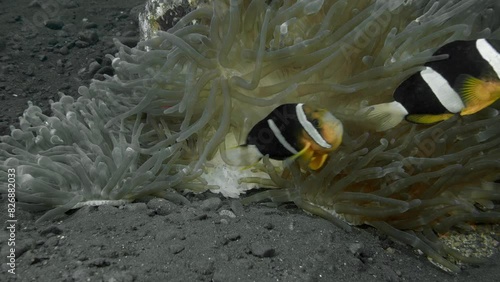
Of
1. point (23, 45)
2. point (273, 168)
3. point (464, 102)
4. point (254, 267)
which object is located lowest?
point (254, 267)

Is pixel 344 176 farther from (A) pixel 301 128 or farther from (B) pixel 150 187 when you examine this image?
(B) pixel 150 187

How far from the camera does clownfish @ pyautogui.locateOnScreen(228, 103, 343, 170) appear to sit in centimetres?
165

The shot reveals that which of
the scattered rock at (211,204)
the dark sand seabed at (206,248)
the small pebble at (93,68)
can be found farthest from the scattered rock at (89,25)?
the scattered rock at (211,204)

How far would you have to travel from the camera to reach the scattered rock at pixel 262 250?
1.52m

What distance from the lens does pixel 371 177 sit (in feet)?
5.92

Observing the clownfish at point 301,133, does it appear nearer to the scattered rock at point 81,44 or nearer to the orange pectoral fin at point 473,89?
the orange pectoral fin at point 473,89

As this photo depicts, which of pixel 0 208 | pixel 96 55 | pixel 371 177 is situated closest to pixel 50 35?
pixel 96 55

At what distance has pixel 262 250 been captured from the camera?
5.01 feet

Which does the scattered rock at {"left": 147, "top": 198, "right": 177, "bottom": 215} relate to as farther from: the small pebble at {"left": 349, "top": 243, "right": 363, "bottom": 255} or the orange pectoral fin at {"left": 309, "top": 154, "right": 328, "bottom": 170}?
the small pebble at {"left": 349, "top": 243, "right": 363, "bottom": 255}

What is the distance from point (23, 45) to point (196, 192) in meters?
3.14

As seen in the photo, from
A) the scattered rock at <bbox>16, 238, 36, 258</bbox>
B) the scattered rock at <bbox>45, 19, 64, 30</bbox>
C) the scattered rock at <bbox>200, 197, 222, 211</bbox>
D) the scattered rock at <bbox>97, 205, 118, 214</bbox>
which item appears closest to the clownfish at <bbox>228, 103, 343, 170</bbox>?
the scattered rock at <bbox>200, 197, 222, 211</bbox>

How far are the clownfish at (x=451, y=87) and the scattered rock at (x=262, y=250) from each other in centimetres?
64

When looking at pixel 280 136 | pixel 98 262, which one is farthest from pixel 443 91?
pixel 98 262

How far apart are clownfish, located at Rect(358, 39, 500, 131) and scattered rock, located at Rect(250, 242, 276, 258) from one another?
25.0 inches
